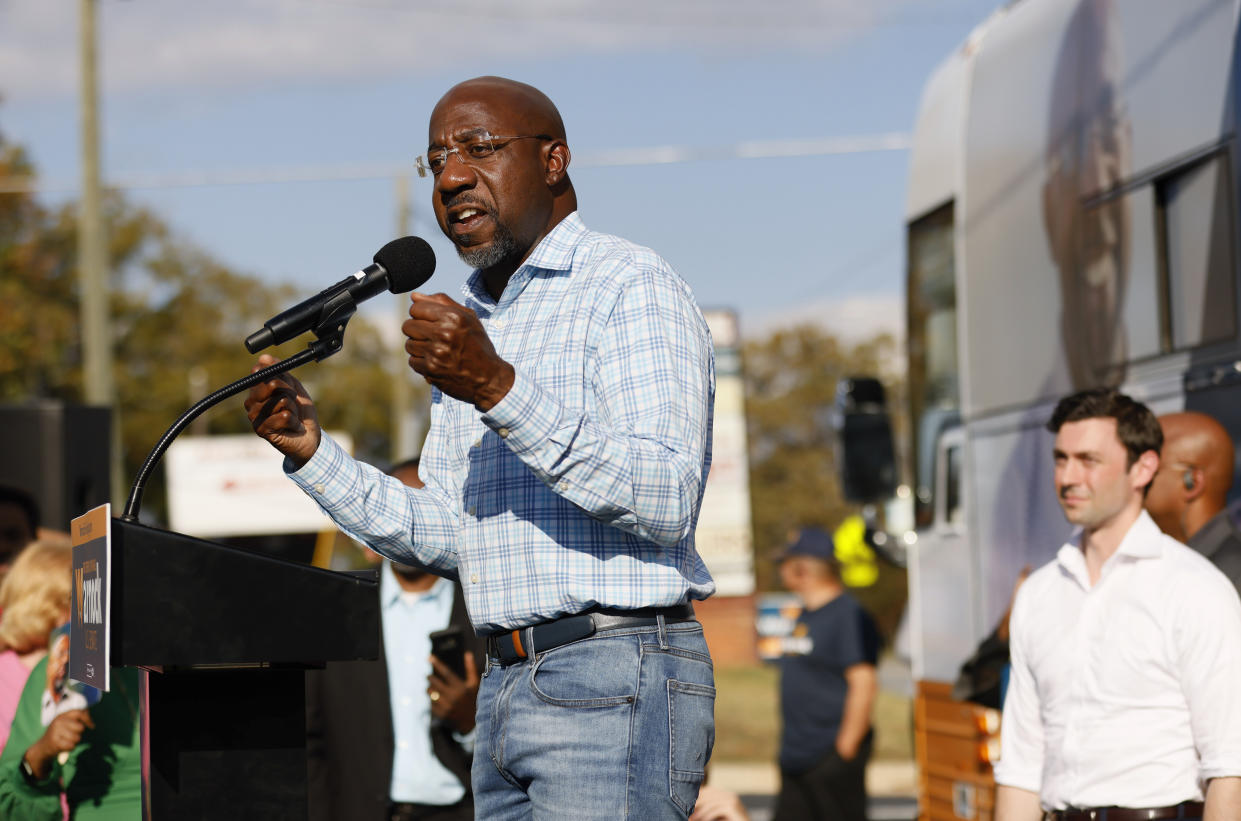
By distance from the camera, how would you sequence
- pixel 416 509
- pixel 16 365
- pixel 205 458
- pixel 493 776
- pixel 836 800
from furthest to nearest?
pixel 16 365, pixel 205 458, pixel 836 800, pixel 416 509, pixel 493 776

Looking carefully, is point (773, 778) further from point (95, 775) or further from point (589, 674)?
point (589, 674)

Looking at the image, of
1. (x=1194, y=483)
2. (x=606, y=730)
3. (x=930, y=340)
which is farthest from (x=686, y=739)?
(x=930, y=340)

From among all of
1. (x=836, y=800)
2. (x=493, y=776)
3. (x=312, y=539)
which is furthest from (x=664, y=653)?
(x=312, y=539)

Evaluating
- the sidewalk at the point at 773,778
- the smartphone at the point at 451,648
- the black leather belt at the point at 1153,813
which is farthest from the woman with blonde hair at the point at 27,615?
the sidewalk at the point at 773,778

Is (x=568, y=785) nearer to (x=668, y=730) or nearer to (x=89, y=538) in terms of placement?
(x=668, y=730)

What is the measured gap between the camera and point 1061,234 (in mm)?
5488

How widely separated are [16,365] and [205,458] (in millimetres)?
8035

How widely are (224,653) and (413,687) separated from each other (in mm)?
3201

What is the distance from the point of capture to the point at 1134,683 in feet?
12.5

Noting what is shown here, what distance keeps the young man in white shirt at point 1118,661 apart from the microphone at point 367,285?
2087 millimetres

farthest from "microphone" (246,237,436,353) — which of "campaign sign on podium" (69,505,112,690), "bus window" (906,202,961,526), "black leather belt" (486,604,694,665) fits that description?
"bus window" (906,202,961,526)

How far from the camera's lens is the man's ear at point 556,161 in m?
2.84

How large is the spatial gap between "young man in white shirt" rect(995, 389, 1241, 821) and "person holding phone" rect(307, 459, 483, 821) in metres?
1.79

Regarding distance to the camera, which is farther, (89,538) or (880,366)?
(880,366)
